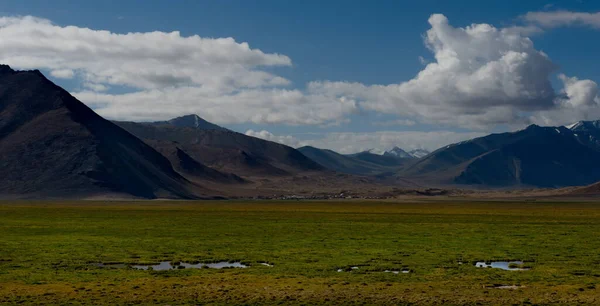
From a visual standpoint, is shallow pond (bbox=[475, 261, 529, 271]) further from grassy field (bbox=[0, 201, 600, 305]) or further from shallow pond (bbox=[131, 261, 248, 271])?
shallow pond (bbox=[131, 261, 248, 271])

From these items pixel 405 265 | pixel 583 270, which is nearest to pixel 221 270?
pixel 405 265

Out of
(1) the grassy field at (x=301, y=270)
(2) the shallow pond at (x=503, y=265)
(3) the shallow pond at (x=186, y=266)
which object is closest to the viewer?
(1) the grassy field at (x=301, y=270)

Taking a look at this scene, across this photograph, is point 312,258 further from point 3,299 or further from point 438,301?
point 3,299

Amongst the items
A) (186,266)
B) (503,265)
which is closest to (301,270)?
(186,266)

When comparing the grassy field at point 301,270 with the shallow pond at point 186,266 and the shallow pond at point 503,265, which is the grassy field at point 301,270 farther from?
the shallow pond at point 186,266

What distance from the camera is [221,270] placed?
122 ft

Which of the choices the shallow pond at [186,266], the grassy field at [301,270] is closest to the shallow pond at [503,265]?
the grassy field at [301,270]

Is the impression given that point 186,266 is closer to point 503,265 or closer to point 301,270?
point 301,270

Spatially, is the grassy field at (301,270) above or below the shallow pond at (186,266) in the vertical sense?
above

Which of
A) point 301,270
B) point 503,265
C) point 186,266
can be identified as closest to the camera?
point 301,270

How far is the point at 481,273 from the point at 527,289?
5329 millimetres

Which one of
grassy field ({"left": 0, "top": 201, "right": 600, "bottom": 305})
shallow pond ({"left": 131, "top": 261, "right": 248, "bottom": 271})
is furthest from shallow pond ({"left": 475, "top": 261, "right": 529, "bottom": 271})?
shallow pond ({"left": 131, "top": 261, "right": 248, "bottom": 271})

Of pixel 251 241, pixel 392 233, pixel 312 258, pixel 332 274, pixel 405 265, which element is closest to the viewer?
pixel 332 274

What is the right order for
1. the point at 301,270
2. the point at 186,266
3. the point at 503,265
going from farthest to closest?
the point at 503,265, the point at 186,266, the point at 301,270
